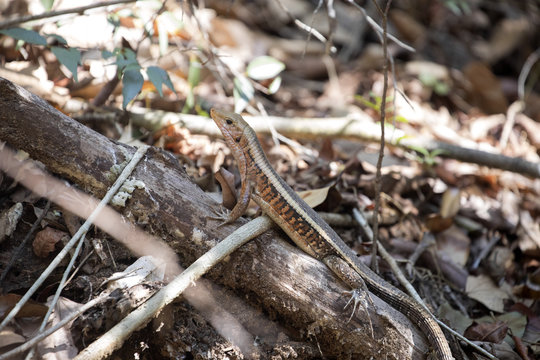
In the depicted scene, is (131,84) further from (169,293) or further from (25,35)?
(169,293)

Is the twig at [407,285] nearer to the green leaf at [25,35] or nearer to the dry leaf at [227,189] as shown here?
the dry leaf at [227,189]

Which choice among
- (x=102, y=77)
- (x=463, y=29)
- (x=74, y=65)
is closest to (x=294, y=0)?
(x=463, y=29)

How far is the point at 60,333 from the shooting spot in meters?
2.55

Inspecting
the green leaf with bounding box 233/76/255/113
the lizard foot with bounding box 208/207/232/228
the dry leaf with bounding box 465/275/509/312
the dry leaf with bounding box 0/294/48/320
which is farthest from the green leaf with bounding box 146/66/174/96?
the dry leaf with bounding box 465/275/509/312

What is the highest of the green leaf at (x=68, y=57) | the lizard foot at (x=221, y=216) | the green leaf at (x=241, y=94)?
the green leaf at (x=68, y=57)

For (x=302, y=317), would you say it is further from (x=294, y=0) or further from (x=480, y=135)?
(x=294, y=0)

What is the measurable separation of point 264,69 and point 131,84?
5.74ft

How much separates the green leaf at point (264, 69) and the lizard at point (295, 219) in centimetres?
125

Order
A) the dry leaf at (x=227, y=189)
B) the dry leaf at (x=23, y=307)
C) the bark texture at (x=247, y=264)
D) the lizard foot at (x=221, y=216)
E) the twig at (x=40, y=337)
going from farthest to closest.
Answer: the dry leaf at (x=227, y=189), the lizard foot at (x=221, y=216), the bark texture at (x=247, y=264), the dry leaf at (x=23, y=307), the twig at (x=40, y=337)

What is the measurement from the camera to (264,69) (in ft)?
15.9

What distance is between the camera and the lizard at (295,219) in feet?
10.7

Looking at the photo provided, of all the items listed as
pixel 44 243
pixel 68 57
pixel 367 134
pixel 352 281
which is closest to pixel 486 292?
pixel 352 281

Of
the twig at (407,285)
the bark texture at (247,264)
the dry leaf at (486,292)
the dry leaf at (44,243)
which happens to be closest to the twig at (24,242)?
the dry leaf at (44,243)

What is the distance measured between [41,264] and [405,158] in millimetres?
4652
